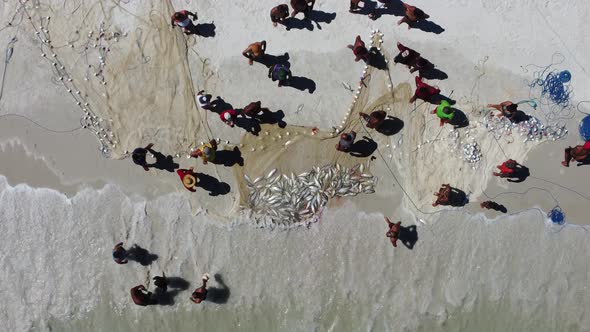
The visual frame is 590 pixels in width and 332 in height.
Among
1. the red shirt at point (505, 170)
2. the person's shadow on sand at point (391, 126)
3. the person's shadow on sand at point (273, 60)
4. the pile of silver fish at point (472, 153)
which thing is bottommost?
the red shirt at point (505, 170)

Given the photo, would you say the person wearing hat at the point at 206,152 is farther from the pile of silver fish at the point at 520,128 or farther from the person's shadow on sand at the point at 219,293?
the pile of silver fish at the point at 520,128

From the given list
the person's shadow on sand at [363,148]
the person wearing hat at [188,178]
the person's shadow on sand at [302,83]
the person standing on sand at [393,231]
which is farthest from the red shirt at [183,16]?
the person standing on sand at [393,231]

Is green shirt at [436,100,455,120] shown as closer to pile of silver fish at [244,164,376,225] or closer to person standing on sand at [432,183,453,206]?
person standing on sand at [432,183,453,206]

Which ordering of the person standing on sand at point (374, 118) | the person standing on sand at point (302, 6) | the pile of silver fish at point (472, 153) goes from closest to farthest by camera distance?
1. the person standing on sand at point (302, 6)
2. the person standing on sand at point (374, 118)
3. the pile of silver fish at point (472, 153)

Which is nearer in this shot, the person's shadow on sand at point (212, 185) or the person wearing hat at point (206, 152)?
the person wearing hat at point (206, 152)

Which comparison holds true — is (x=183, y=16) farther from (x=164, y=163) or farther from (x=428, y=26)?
(x=428, y=26)

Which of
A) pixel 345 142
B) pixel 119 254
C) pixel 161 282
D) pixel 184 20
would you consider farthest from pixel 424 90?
pixel 119 254

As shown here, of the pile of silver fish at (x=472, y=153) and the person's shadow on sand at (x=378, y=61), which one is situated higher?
the person's shadow on sand at (x=378, y=61)

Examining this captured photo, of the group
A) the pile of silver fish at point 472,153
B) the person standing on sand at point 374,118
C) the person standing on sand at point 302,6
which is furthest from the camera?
the pile of silver fish at point 472,153

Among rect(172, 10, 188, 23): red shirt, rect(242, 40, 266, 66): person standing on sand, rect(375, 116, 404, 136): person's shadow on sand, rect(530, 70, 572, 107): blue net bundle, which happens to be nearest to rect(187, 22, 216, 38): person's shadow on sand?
rect(172, 10, 188, 23): red shirt
